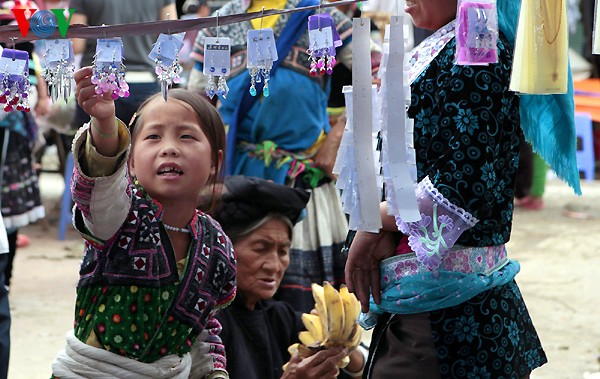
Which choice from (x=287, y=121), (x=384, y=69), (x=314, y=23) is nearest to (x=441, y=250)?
(x=384, y=69)

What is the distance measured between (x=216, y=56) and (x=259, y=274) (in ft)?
4.79

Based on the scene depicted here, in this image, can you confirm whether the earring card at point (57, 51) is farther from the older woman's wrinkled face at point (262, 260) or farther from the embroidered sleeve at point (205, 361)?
the older woman's wrinkled face at point (262, 260)

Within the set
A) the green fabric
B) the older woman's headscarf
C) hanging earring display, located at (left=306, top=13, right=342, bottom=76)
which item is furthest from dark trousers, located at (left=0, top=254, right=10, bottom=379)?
the green fabric

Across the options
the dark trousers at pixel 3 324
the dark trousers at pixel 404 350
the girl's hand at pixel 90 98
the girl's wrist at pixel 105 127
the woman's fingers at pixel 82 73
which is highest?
the woman's fingers at pixel 82 73

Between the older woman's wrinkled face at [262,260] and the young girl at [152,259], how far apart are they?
706 millimetres

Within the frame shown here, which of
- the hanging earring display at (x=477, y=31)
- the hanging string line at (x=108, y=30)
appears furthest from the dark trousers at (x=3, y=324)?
the hanging earring display at (x=477, y=31)

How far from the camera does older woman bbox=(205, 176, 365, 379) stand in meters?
3.28

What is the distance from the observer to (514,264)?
8.31ft

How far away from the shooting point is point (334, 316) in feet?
9.71

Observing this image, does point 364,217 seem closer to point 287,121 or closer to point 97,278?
point 97,278

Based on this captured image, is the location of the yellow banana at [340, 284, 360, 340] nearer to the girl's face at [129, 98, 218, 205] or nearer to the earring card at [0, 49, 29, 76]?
the girl's face at [129, 98, 218, 205]

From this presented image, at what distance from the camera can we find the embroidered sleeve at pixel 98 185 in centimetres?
214

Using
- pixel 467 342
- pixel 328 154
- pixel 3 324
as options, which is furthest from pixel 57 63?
pixel 328 154

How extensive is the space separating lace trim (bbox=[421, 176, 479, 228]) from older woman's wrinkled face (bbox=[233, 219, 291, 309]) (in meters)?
1.17
